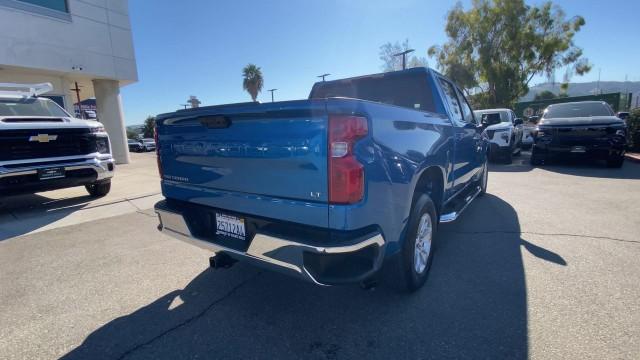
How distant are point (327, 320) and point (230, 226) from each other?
39.8 inches

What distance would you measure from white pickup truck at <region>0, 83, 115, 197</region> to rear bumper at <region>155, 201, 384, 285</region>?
→ 499 centimetres

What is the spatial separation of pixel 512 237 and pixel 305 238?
10.3 feet

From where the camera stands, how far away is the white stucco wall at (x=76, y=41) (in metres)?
10.7

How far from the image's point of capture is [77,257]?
148 inches

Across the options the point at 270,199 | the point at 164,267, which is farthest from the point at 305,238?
the point at 164,267

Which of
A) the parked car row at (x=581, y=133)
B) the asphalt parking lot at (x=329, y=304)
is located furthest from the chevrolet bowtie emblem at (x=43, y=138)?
the parked car row at (x=581, y=133)

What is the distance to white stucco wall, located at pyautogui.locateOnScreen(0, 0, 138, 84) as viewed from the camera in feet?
35.2

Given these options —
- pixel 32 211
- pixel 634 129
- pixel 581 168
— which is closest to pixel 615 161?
pixel 581 168

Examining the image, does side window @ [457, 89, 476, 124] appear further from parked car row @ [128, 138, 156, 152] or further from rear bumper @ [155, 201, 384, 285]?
parked car row @ [128, 138, 156, 152]

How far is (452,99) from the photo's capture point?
395 cm

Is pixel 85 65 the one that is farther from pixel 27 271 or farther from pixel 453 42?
pixel 453 42

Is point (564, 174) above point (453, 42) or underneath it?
underneath

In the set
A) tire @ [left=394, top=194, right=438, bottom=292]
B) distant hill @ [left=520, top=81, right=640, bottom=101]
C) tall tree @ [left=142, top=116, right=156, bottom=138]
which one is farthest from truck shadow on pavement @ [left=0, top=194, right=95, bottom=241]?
tall tree @ [left=142, top=116, right=156, bottom=138]

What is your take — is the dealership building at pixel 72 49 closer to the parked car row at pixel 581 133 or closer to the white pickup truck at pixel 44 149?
the white pickup truck at pixel 44 149
